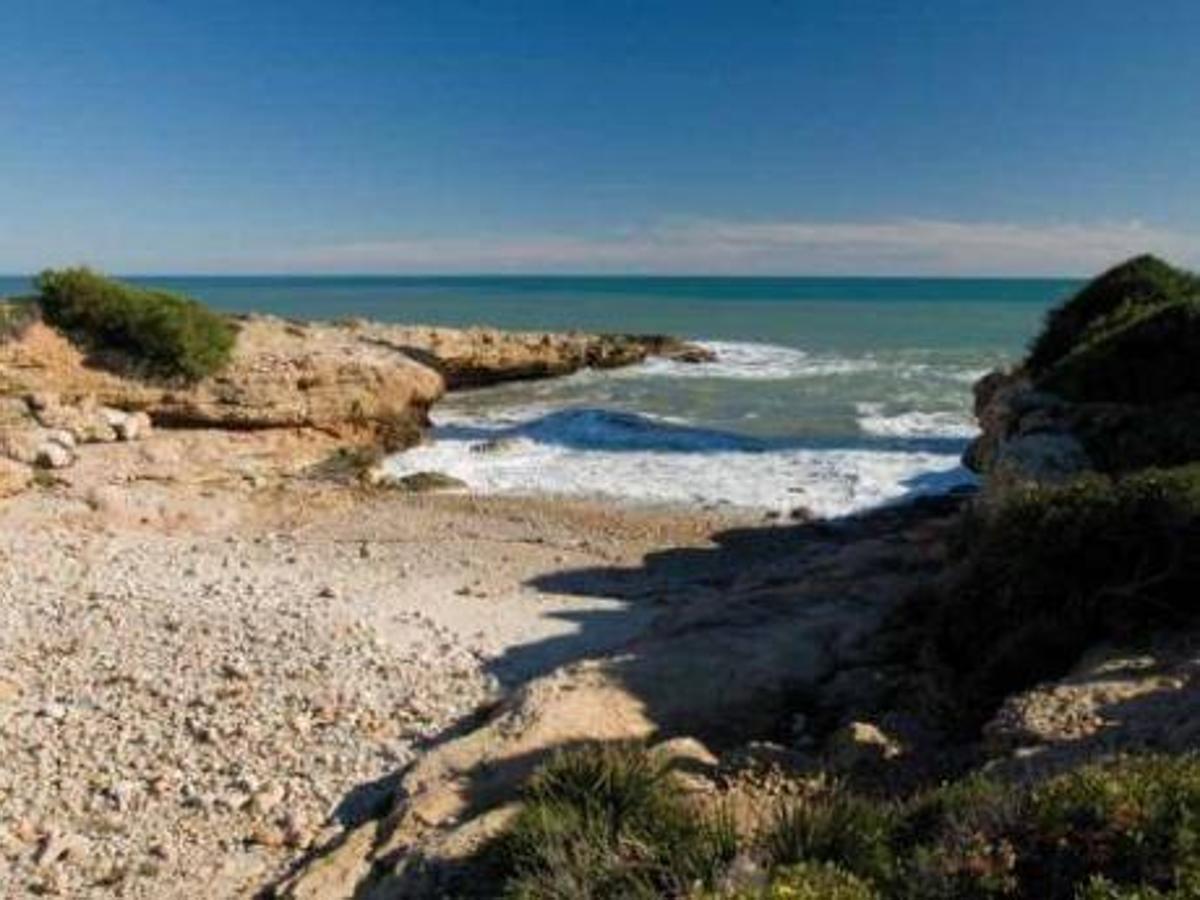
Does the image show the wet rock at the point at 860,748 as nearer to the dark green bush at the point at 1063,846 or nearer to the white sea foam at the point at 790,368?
the dark green bush at the point at 1063,846

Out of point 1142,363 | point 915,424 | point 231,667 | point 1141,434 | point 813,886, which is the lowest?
point 231,667

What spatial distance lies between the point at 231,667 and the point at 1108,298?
55.2ft

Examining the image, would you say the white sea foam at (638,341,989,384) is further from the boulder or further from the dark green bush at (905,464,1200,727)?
the dark green bush at (905,464,1200,727)

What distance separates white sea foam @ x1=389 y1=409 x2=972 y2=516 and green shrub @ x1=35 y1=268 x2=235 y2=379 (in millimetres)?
5137

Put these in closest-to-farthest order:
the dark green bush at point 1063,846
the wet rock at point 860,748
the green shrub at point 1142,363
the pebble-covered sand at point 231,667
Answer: the dark green bush at point 1063,846, the wet rock at point 860,748, the pebble-covered sand at point 231,667, the green shrub at point 1142,363

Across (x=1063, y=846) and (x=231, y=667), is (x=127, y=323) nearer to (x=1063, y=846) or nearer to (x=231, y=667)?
(x=231, y=667)

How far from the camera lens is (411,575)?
17.1 m

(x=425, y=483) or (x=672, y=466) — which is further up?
(x=672, y=466)

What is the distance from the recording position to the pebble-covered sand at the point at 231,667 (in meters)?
9.25

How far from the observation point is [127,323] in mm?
25109

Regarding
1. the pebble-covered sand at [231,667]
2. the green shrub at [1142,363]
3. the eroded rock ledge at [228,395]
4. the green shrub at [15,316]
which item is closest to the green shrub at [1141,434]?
the green shrub at [1142,363]

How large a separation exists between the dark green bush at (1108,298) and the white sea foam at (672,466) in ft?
13.9

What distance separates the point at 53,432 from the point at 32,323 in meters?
4.21

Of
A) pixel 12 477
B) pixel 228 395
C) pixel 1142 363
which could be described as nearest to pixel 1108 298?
pixel 1142 363
